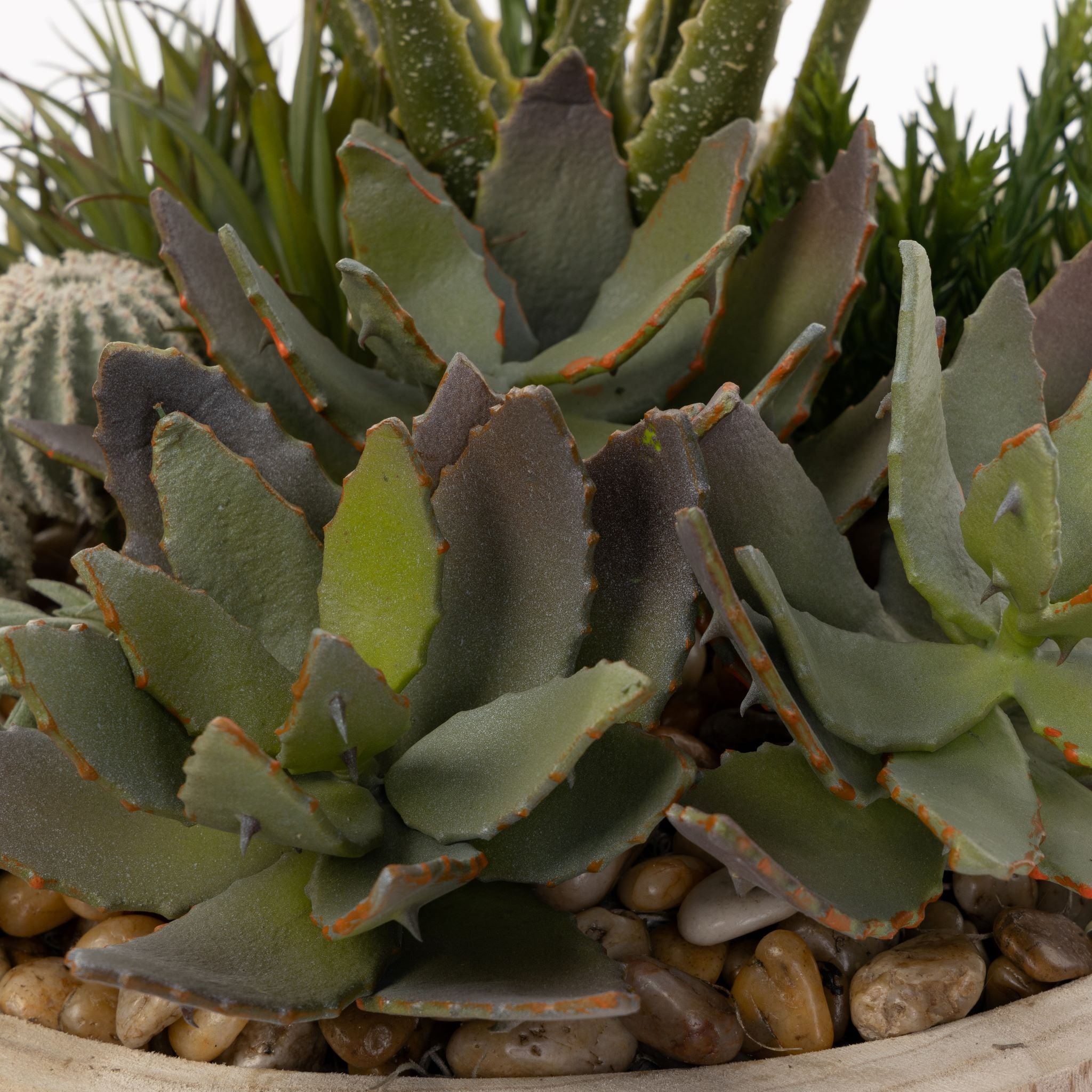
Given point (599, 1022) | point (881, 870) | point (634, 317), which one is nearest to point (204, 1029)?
point (599, 1022)

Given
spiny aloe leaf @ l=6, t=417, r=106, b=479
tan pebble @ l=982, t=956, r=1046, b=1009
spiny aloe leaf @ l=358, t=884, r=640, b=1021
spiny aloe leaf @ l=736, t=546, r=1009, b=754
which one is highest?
spiny aloe leaf @ l=6, t=417, r=106, b=479

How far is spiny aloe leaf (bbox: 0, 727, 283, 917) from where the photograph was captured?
51 cm

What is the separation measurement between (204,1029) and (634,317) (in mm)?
447

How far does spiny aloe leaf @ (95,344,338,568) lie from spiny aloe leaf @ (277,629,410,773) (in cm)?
16

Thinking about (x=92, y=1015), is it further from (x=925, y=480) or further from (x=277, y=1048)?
(x=925, y=480)

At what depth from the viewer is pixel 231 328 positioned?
26.5 inches

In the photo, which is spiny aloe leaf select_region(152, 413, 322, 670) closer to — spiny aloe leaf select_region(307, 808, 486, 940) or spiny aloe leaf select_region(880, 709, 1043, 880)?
spiny aloe leaf select_region(307, 808, 486, 940)

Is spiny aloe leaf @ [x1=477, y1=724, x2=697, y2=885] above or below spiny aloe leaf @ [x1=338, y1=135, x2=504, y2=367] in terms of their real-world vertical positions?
below

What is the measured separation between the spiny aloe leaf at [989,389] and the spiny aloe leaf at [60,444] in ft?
1.72

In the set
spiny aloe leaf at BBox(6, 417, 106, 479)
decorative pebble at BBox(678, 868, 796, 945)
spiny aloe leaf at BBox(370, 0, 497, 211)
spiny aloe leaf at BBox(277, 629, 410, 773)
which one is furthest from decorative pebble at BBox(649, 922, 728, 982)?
spiny aloe leaf at BBox(370, 0, 497, 211)

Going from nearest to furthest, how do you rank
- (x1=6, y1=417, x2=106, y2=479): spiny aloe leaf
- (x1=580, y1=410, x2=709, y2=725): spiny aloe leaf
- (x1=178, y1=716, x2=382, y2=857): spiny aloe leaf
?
(x1=178, y1=716, x2=382, y2=857): spiny aloe leaf → (x1=580, y1=410, x2=709, y2=725): spiny aloe leaf → (x1=6, y1=417, x2=106, y2=479): spiny aloe leaf

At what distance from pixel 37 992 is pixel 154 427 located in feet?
1.00

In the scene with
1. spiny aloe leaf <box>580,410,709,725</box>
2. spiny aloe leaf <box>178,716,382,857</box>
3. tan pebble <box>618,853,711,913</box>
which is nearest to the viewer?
spiny aloe leaf <box>178,716,382,857</box>

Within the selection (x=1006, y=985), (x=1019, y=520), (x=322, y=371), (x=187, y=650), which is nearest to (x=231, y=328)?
(x=322, y=371)
